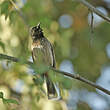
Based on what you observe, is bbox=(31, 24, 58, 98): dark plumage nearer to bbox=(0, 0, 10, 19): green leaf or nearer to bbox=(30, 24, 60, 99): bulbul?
bbox=(30, 24, 60, 99): bulbul

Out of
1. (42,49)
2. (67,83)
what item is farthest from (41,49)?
(67,83)

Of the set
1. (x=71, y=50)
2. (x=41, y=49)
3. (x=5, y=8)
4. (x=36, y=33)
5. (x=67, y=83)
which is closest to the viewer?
(x=67, y=83)

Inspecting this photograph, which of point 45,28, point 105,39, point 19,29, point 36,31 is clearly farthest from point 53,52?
point 105,39

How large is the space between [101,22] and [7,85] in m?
2.23

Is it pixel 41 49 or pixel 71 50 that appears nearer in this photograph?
pixel 41 49

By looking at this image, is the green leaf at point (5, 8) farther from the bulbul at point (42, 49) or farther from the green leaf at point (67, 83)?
A: the green leaf at point (67, 83)

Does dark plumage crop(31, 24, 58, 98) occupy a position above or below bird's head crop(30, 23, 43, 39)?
below

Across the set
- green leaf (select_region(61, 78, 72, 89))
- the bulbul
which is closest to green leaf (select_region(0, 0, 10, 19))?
the bulbul

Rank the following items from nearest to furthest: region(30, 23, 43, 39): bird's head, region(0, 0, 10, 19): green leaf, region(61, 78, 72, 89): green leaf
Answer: region(61, 78, 72, 89): green leaf, region(0, 0, 10, 19): green leaf, region(30, 23, 43, 39): bird's head

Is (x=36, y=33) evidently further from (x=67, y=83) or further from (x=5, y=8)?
(x=67, y=83)

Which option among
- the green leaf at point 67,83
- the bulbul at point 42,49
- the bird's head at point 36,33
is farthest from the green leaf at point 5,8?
the green leaf at point 67,83

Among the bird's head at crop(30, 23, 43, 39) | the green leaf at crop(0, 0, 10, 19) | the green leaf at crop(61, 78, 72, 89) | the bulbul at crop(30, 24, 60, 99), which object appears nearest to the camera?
the green leaf at crop(61, 78, 72, 89)

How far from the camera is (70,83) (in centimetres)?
310

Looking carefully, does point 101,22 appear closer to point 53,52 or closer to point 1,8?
point 53,52
